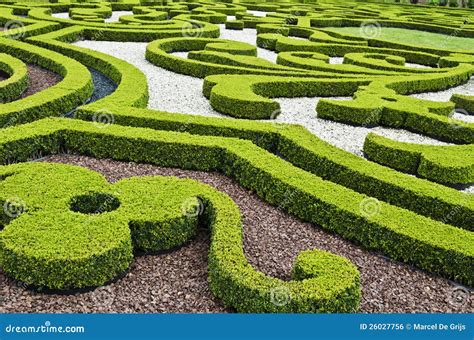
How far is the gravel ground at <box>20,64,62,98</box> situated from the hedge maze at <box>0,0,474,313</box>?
9.6 inches

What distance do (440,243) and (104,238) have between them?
5.14 metres

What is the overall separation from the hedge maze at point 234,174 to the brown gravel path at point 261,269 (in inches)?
7.5

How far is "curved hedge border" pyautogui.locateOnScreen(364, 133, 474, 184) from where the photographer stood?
1046 centimetres

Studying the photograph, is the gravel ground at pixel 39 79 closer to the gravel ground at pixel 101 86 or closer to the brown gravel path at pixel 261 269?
the gravel ground at pixel 101 86

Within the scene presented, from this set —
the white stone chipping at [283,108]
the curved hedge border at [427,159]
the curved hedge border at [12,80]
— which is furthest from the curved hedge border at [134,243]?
the curved hedge border at [12,80]

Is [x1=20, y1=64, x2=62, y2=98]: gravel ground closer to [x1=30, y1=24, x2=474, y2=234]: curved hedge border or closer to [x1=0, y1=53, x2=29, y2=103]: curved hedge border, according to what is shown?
[x1=0, y1=53, x2=29, y2=103]: curved hedge border

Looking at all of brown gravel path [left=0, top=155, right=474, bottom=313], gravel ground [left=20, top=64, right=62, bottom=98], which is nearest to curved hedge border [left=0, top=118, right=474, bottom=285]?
brown gravel path [left=0, top=155, right=474, bottom=313]

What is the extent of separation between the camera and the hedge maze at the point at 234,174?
7078 millimetres

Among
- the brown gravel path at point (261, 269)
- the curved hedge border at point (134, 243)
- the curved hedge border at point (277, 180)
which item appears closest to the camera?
the curved hedge border at point (134, 243)

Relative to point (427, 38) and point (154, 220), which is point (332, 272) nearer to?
point (154, 220)

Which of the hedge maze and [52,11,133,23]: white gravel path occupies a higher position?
[52,11,133,23]: white gravel path

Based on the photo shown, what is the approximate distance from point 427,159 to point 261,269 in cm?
490

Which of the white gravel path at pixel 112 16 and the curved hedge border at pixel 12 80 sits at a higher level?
the white gravel path at pixel 112 16

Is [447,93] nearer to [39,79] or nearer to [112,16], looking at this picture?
[39,79]
